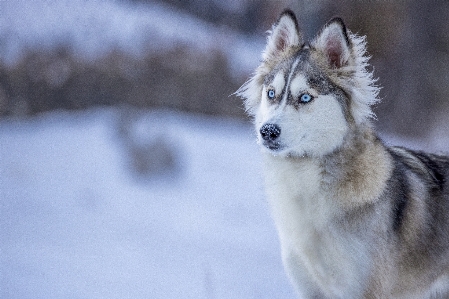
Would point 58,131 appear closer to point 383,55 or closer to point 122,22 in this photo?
point 122,22

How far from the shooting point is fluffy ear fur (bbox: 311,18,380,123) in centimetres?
307

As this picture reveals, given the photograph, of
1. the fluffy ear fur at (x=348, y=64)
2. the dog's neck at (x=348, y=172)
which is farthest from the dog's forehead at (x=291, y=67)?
the dog's neck at (x=348, y=172)

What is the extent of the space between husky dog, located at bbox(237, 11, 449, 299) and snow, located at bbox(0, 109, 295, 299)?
607 mm

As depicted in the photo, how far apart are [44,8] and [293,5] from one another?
3.29 meters

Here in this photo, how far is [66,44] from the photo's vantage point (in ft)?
25.6

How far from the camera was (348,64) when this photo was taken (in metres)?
3.12

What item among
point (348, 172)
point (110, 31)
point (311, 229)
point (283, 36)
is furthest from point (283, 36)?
point (110, 31)

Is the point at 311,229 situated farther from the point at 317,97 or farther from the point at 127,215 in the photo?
the point at 127,215

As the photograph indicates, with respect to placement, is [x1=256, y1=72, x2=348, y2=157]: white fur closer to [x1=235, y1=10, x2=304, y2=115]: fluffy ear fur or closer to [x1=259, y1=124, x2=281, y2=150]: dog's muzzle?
[x1=259, y1=124, x2=281, y2=150]: dog's muzzle

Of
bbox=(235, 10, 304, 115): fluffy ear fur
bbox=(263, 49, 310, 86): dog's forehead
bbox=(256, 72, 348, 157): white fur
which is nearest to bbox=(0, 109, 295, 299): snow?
bbox=(235, 10, 304, 115): fluffy ear fur

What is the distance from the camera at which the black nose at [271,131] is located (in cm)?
293

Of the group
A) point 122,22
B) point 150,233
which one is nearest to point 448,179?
point 150,233

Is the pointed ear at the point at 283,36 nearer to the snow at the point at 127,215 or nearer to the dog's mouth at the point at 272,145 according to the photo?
the snow at the point at 127,215

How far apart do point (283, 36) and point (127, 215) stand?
10.8 ft
